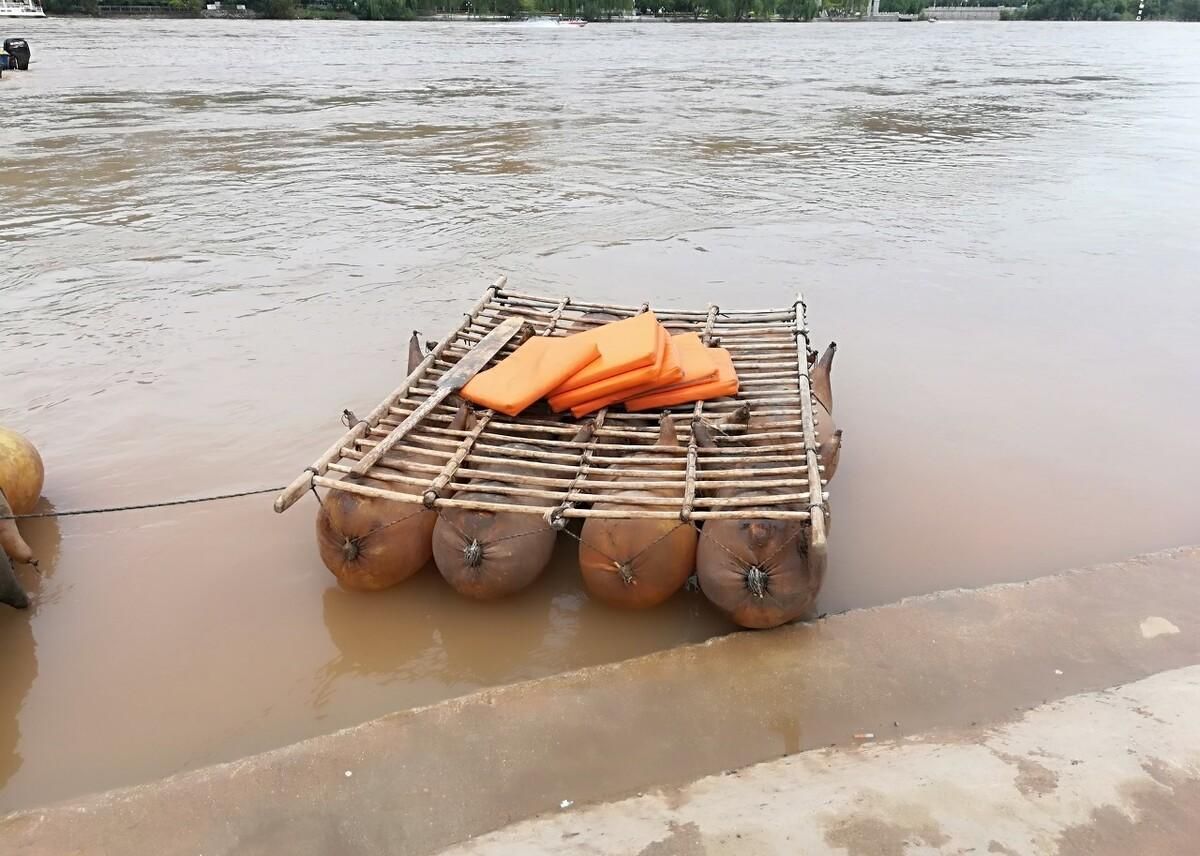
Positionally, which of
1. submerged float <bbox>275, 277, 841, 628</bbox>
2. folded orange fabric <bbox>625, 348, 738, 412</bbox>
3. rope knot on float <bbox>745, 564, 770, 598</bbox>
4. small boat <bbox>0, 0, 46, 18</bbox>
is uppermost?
small boat <bbox>0, 0, 46, 18</bbox>

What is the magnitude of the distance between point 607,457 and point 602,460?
0.35 feet

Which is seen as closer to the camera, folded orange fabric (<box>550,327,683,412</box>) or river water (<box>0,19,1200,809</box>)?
river water (<box>0,19,1200,809</box>)

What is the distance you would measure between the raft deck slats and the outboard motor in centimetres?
2968

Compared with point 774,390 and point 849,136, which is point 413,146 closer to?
point 849,136

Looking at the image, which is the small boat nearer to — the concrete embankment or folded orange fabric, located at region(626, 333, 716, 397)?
folded orange fabric, located at region(626, 333, 716, 397)

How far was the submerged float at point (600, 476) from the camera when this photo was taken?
3.83 metres

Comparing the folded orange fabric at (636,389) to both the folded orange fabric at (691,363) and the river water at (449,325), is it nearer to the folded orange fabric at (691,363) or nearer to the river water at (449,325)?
the folded orange fabric at (691,363)

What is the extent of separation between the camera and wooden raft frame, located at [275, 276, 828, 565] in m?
3.96

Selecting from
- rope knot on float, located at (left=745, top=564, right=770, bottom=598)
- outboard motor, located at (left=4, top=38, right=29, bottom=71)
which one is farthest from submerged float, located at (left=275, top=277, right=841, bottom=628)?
outboard motor, located at (left=4, top=38, right=29, bottom=71)

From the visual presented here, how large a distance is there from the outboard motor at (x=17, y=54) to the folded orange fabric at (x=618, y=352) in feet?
99.9

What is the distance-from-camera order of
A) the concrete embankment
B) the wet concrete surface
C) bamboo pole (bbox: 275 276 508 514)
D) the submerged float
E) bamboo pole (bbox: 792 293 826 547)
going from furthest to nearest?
bamboo pole (bbox: 275 276 508 514)
the submerged float
bamboo pole (bbox: 792 293 826 547)
the concrete embankment
the wet concrete surface

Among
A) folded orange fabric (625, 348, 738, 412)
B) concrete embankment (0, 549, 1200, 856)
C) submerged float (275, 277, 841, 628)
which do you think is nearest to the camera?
concrete embankment (0, 549, 1200, 856)

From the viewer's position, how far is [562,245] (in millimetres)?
10469

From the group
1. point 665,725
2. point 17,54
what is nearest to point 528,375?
point 665,725
